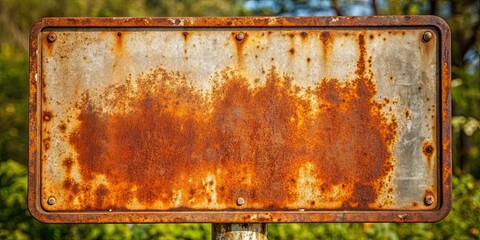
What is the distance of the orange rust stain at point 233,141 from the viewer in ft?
6.45

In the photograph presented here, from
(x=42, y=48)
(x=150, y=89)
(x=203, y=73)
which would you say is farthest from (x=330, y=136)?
(x=42, y=48)

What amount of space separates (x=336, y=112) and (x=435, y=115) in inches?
12.9

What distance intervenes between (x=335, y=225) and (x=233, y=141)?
245cm

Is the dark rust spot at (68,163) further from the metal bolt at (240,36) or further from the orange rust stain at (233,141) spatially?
the metal bolt at (240,36)

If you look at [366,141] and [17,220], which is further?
[17,220]

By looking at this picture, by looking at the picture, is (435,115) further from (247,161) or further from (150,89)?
(150,89)

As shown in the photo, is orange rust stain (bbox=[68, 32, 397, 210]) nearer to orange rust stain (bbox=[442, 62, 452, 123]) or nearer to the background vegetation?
orange rust stain (bbox=[442, 62, 452, 123])

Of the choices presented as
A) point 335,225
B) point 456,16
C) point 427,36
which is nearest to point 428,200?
point 427,36

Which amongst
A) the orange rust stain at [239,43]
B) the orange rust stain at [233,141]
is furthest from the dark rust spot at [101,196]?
the orange rust stain at [239,43]

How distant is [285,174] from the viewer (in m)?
1.98

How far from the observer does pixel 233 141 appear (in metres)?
1.98

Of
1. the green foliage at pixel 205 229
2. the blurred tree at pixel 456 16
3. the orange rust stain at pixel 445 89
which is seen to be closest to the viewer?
the orange rust stain at pixel 445 89

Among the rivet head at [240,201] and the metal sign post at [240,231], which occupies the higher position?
the rivet head at [240,201]

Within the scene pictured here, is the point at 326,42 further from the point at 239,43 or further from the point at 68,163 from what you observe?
the point at 68,163
